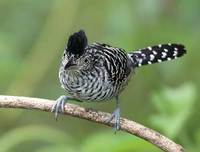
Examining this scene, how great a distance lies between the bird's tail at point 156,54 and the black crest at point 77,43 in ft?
3.52

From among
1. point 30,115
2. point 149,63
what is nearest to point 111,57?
point 149,63

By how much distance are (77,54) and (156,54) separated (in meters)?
1.21

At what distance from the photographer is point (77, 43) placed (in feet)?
15.5

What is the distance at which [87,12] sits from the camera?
6172 mm

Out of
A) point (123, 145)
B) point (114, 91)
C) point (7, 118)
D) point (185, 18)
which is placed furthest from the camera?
point (185, 18)

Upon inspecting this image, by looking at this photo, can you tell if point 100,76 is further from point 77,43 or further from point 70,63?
point 77,43

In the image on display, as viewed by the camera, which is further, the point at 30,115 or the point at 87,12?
the point at 30,115

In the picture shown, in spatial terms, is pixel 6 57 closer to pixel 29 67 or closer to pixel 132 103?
pixel 29 67

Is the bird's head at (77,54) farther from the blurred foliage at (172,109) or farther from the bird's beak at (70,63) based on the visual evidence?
the blurred foliage at (172,109)

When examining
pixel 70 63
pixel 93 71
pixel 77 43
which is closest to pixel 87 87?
pixel 93 71

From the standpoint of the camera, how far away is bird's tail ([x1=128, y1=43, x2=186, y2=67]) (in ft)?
19.1

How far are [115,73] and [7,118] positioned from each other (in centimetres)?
86

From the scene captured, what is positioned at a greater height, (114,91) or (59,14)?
(59,14)

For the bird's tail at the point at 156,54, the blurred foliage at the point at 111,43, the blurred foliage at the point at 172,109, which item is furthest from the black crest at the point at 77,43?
the bird's tail at the point at 156,54
